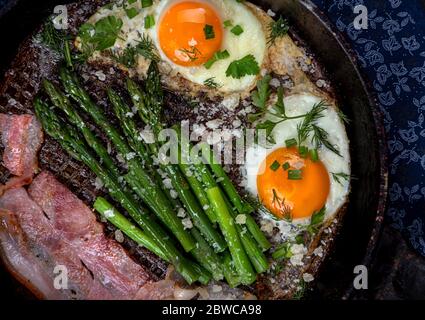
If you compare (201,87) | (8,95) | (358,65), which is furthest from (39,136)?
(358,65)

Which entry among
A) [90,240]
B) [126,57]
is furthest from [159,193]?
[126,57]

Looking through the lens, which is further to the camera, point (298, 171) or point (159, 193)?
point (159, 193)

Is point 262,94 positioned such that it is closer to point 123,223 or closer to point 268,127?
point 268,127

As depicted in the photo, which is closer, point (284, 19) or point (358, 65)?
point (358, 65)

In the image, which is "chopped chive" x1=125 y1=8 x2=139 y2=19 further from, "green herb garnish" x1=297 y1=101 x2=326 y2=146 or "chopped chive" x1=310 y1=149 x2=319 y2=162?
"chopped chive" x1=310 y1=149 x2=319 y2=162

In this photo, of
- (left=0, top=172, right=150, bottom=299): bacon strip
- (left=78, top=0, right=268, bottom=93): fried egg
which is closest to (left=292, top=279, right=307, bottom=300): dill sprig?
(left=0, top=172, right=150, bottom=299): bacon strip
